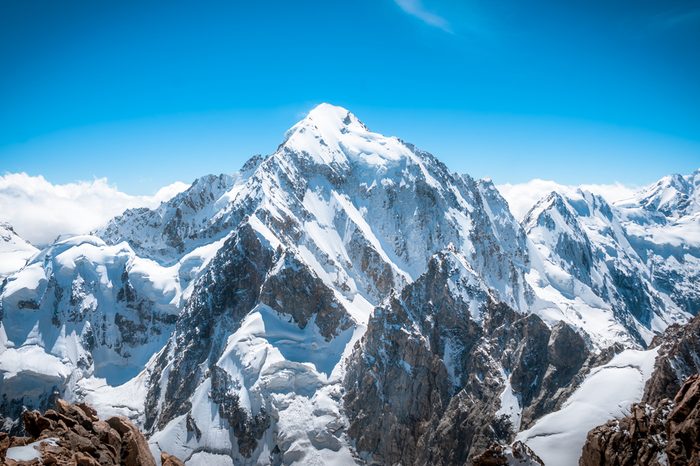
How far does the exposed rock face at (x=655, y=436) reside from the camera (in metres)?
37.7

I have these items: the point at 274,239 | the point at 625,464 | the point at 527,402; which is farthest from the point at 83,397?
the point at 625,464

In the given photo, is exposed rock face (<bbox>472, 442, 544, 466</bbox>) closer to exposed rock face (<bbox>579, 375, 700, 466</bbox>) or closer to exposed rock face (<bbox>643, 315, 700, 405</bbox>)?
exposed rock face (<bbox>579, 375, 700, 466</bbox>)

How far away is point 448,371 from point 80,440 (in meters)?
102

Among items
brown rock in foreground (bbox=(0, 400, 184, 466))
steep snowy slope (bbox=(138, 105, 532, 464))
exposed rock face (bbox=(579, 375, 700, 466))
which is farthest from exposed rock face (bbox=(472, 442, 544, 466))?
steep snowy slope (bbox=(138, 105, 532, 464))

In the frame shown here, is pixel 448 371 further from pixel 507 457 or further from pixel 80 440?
pixel 80 440

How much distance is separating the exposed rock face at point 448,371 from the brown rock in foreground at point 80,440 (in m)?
77.4

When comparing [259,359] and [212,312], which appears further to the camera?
[212,312]

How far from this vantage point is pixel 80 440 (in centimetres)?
3812

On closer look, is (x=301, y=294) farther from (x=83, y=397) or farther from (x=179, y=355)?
(x=83, y=397)

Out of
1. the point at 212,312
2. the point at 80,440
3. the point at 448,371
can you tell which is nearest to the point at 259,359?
the point at 212,312

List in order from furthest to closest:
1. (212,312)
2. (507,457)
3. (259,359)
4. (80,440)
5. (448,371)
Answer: (212,312)
(259,359)
(448,371)
(507,457)
(80,440)

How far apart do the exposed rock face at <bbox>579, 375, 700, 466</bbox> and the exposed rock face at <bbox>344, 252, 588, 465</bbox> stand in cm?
4649

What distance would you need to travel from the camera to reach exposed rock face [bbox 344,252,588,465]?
10581 centimetres

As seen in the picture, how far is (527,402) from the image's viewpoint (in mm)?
104000
